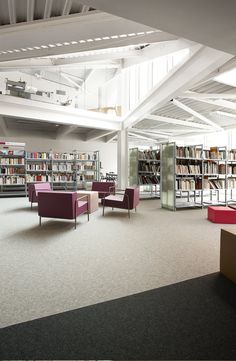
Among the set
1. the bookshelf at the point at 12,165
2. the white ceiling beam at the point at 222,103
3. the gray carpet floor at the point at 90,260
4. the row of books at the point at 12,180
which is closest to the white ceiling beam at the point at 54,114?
the bookshelf at the point at 12,165

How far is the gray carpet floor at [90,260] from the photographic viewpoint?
223cm

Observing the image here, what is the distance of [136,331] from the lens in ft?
5.80

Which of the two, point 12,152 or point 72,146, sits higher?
point 72,146

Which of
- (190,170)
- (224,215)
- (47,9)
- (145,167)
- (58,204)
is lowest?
(224,215)

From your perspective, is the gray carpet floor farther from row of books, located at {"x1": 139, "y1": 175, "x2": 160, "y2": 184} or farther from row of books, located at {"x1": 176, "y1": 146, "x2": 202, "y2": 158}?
row of books, located at {"x1": 139, "y1": 175, "x2": 160, "y2": 184}

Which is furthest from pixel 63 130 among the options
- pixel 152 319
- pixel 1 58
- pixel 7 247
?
pixel 152 319

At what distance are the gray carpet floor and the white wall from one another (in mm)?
8842

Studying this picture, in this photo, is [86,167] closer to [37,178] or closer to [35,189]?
[37,178]

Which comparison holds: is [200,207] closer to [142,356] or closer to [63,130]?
[142,356]

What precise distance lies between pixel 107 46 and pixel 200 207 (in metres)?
5.75

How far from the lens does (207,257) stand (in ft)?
10.8

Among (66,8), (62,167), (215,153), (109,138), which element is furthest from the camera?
(109,138)

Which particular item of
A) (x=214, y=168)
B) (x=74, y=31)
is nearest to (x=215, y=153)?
(x=214, y=168)

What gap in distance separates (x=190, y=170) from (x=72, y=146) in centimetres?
924
